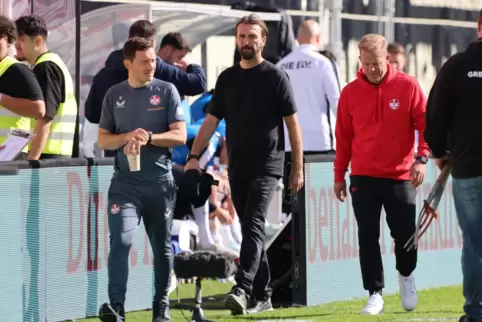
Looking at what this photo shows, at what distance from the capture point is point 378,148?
10.6 metres

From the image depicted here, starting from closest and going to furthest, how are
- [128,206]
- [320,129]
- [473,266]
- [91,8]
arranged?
1. [473,266]
2. [128,206]
3. [320,129]
4. [91,8]

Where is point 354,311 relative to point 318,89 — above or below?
below

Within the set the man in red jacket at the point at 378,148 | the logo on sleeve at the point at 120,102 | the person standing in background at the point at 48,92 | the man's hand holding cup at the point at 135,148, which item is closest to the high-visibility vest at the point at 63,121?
the person standing in background at the point at 48,92

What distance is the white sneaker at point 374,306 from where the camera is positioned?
10.6 m

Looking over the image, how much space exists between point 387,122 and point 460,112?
191 centimetres

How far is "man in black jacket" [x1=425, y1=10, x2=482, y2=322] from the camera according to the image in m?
8.58

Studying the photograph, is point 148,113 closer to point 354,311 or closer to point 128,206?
point 128,206

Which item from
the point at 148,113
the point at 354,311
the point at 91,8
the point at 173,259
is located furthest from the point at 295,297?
the point at 91,8

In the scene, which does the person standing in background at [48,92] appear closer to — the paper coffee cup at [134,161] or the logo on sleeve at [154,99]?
the logo on sleeve at [154,99]

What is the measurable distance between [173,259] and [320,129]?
3.27 meters

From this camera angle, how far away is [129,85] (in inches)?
384

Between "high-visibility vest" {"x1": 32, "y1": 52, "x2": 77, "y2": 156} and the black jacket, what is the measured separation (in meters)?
3.06

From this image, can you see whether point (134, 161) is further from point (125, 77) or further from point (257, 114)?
point (125, 77)

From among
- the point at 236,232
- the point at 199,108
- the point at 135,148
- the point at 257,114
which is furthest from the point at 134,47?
the point at 236,232
